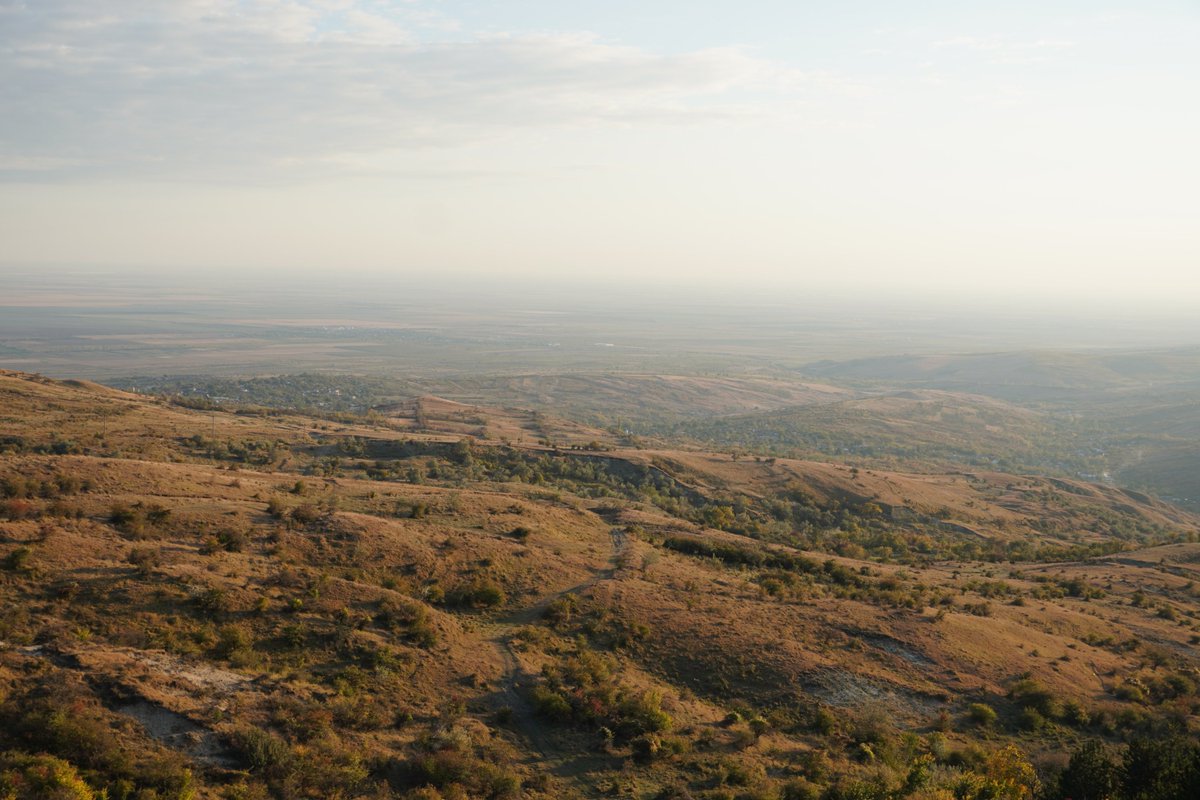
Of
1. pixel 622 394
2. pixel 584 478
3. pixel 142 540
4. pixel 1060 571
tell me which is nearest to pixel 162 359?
pixel 622 394

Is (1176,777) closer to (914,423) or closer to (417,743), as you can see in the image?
(417,743)

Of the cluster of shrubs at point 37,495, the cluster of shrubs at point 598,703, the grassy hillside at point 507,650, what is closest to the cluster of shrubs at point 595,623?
the grassy hillside at point 507,650

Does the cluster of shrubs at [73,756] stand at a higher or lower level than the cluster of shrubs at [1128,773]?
higher

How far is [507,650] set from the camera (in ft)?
70.2

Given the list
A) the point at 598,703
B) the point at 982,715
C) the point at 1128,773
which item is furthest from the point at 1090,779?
the point at 598,703

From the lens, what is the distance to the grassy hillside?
15219 millimetres

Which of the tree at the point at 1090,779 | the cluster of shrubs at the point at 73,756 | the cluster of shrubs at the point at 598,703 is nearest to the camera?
the cluster of shrubs at the point at 73,756

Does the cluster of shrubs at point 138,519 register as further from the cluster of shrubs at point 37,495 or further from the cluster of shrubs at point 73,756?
the cluster of shrubs at point 73,756

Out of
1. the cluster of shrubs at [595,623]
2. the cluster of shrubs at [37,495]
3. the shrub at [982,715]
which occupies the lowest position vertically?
the shrub at [982,715]

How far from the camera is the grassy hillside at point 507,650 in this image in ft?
49.9

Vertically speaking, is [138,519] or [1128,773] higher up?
[138,519]

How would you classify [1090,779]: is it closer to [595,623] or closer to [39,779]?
[595,623]

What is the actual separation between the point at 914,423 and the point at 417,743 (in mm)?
131453

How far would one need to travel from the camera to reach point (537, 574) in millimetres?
26703
